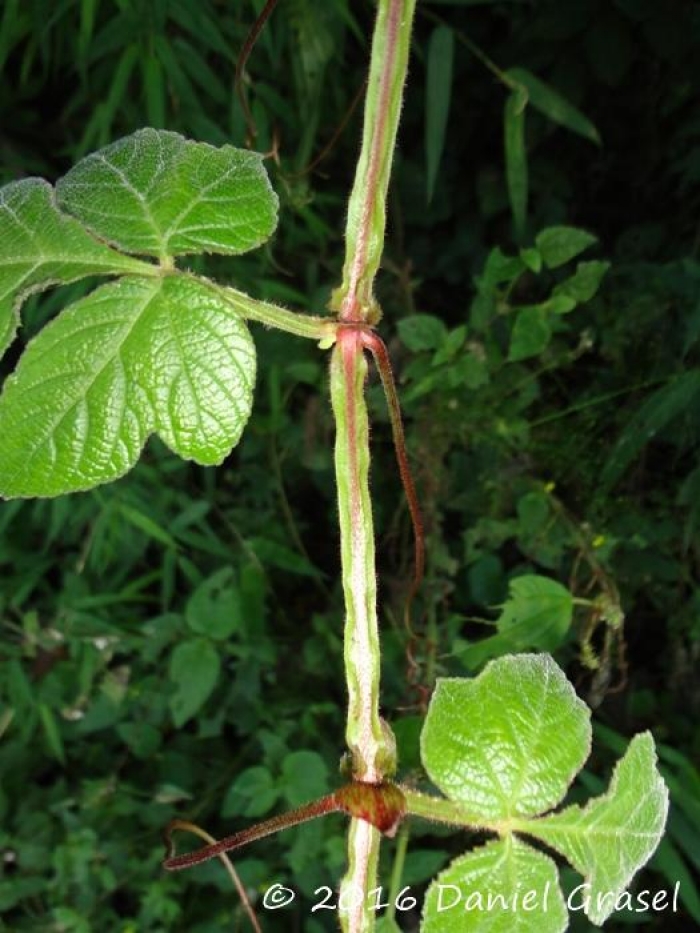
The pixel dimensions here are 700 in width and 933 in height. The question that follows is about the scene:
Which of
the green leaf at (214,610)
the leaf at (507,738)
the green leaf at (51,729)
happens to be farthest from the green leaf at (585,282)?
the green leaf at (51,729)

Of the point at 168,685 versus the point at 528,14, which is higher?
the point at 528,14

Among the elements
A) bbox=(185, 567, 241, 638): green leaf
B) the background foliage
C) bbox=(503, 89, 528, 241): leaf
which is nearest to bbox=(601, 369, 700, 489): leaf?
the background foliage

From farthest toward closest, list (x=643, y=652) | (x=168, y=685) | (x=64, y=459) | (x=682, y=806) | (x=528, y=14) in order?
(x=528, y=14) → (x=643, y=652) → (x=168, y=685) → (x=682, y=806) → (x=64, y=459)

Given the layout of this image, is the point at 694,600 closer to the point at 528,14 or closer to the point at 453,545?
the point at 453,545

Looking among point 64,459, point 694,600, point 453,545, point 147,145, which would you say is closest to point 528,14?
point 453,545

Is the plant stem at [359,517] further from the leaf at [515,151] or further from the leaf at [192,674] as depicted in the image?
the leaf at [515,151]

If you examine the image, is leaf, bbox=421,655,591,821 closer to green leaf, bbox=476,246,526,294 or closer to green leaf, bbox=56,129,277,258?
green leaf, bbox=56,129,277,258
